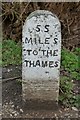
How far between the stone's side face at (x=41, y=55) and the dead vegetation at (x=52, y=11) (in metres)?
2.29

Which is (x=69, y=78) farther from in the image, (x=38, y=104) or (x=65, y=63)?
(x=38, y=104)

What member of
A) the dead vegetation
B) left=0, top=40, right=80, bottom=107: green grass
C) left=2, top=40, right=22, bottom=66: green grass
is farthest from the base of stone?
the dead vegetation

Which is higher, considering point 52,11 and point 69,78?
point 52,11

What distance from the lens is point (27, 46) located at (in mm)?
3359

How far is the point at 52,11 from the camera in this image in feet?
18.4

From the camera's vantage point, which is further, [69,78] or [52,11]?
[52,11]

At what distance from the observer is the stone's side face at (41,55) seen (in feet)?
10.9

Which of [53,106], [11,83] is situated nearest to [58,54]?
[53,106]

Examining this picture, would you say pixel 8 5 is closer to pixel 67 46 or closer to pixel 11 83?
pixel 67 46

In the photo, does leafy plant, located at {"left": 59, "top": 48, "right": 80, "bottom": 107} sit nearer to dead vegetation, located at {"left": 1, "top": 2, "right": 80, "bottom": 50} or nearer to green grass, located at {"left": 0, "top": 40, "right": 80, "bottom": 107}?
green grass, located at {"left": 0, "top": 40, "right": 80, "bottom": 107}

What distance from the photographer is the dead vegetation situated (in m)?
5.61

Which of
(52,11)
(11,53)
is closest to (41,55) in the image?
(11,53)

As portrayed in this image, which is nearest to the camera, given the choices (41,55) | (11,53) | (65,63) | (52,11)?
(41,55)

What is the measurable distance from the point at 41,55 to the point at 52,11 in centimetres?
232
